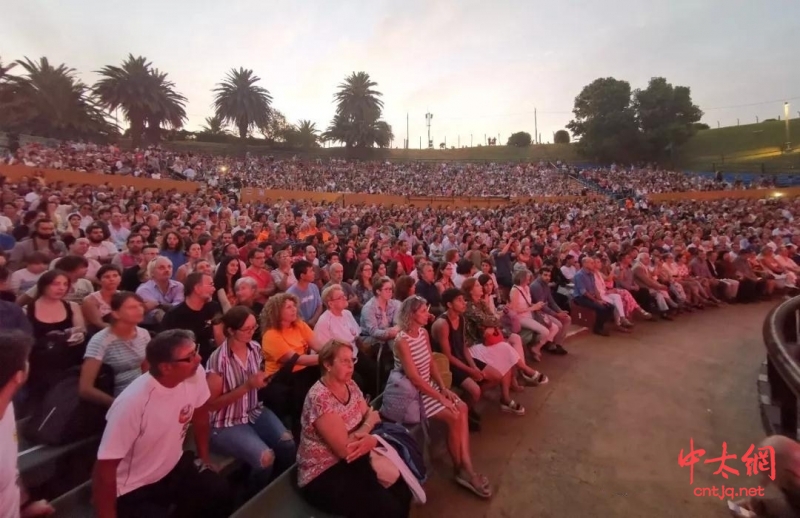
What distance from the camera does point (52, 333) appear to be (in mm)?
3135

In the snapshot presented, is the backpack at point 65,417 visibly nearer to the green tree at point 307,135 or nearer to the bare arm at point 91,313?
the bare arm at point 91,313

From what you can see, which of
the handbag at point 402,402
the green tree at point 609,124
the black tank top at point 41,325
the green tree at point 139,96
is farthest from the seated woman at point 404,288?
the green tree at point 609,124

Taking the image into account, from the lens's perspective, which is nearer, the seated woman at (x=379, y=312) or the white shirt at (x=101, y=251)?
the seated woman at (x=379, y=312)

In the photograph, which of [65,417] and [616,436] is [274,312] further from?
[616,436]

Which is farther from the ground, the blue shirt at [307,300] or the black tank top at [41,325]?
the black tank top at [41,325]

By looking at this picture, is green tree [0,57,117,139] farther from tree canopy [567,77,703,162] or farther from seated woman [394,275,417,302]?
tree canopy [567,77,703,162]

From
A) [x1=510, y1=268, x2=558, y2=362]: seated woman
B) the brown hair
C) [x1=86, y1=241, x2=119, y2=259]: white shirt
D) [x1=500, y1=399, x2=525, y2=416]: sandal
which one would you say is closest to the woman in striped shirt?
the brown hair

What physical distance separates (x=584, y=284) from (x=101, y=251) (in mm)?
7918

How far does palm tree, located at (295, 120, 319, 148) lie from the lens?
51.5 meters

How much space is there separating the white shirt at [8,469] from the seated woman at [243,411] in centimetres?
107

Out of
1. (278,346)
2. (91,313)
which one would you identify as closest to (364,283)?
(278,346)

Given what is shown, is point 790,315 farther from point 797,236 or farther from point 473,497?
point 797,236

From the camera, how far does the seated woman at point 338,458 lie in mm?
2479

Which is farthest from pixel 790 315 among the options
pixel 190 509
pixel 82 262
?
pixel 82 262
